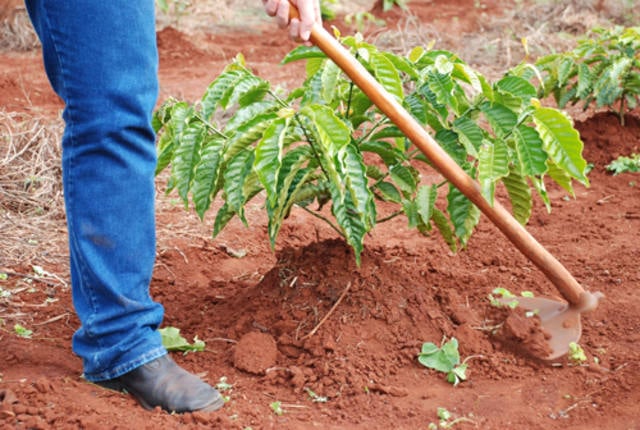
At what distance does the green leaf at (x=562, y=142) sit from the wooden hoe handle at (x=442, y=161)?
22 centimetres

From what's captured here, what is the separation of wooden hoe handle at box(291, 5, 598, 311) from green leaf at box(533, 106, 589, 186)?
0.73 feet

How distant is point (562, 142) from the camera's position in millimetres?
2084

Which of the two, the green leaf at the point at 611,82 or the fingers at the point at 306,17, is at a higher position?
the fingers at the point at 306,17

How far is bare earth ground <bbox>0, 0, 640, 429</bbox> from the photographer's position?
6.56ft

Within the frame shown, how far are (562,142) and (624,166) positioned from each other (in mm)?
1952

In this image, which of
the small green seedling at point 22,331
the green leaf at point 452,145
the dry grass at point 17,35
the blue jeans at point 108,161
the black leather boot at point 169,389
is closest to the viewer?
the blue jeans at point 108,161

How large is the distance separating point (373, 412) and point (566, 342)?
63cm

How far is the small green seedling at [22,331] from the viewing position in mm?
2411

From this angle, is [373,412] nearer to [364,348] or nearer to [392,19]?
[364,348]

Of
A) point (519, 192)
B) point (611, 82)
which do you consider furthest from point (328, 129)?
point (611, 82)

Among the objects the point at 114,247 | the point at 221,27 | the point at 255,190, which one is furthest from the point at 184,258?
the point at 221,27

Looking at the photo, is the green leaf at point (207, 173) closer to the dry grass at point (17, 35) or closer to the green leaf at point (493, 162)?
the green leaf at point (493, 162)

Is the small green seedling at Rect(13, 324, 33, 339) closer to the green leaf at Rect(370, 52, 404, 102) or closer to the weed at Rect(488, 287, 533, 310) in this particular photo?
the green leaf at Rect(370, 52, 404, 102)

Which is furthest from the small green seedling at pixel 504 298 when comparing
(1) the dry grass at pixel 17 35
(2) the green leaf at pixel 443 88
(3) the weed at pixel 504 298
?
(1) the dry grass at pixel 17 35
